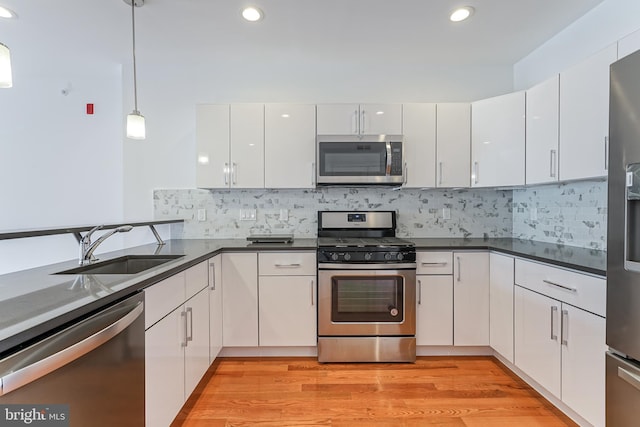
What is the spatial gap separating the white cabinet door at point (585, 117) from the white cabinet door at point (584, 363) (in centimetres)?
83

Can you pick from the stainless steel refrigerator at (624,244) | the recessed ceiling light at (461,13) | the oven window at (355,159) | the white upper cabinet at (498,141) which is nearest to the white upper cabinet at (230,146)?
the oven window at (355,159)

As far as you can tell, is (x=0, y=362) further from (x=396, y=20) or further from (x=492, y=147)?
(x=492, y=147)

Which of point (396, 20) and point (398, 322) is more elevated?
point (396, 20)

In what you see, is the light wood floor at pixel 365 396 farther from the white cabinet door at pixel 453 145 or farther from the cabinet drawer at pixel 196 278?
the white cabinet door at pixel 453 145

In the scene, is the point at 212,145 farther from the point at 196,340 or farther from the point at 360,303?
the point at 360,303

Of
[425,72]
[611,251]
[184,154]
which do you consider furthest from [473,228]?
[184,154]

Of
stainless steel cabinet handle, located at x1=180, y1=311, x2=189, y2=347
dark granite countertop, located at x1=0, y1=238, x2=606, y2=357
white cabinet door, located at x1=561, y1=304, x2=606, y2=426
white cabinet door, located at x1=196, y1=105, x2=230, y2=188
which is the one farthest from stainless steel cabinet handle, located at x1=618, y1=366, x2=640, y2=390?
white cabinet door, located at x1=196, y1=105, x2=230, y2=188

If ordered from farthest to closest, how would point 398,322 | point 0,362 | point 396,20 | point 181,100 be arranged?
1. point 181,100
2. point 398,322
3. point 396,20
4. point 0,362

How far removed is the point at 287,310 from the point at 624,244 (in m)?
2.05

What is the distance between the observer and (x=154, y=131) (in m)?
3.06

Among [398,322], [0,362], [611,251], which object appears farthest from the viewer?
[398,322]

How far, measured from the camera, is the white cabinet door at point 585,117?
70.5 inches

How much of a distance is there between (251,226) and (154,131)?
1279 millimetres

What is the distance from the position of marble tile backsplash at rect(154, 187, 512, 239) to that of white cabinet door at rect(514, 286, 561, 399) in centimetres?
101
